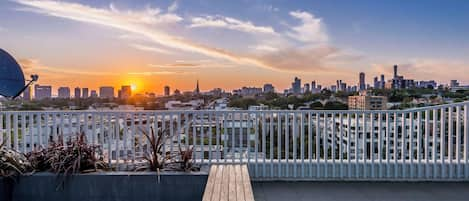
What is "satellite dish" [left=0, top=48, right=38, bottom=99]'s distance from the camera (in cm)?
397

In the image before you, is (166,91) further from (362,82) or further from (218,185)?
(362,82)

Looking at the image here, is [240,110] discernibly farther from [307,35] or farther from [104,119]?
[307,35]

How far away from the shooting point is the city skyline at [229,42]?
251 inches

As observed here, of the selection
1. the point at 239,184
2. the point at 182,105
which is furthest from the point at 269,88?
the point at 239,184

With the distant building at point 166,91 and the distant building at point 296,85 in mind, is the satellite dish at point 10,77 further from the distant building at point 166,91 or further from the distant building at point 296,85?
the distant building at point 296,85

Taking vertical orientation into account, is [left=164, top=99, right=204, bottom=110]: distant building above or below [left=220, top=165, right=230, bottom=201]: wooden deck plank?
above

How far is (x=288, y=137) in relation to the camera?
435 centimetres

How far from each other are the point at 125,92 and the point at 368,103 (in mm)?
3951

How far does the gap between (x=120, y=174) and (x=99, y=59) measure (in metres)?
4.03

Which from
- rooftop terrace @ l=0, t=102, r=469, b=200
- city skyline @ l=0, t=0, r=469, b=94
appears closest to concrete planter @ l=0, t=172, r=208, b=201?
rooftop terrace @ l=0, t=102, r=469, b=200

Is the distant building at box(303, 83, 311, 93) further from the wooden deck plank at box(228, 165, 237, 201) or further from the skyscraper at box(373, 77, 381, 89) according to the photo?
the wooden deck plank at box(228, 165, 237, 201)

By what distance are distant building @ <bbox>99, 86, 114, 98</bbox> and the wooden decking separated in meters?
2.93

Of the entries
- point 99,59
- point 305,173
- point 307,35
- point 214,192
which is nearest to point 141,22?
point 99,59

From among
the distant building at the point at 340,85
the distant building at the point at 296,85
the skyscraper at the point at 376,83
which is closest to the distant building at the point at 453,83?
the skyscraper at the point at 376,83
